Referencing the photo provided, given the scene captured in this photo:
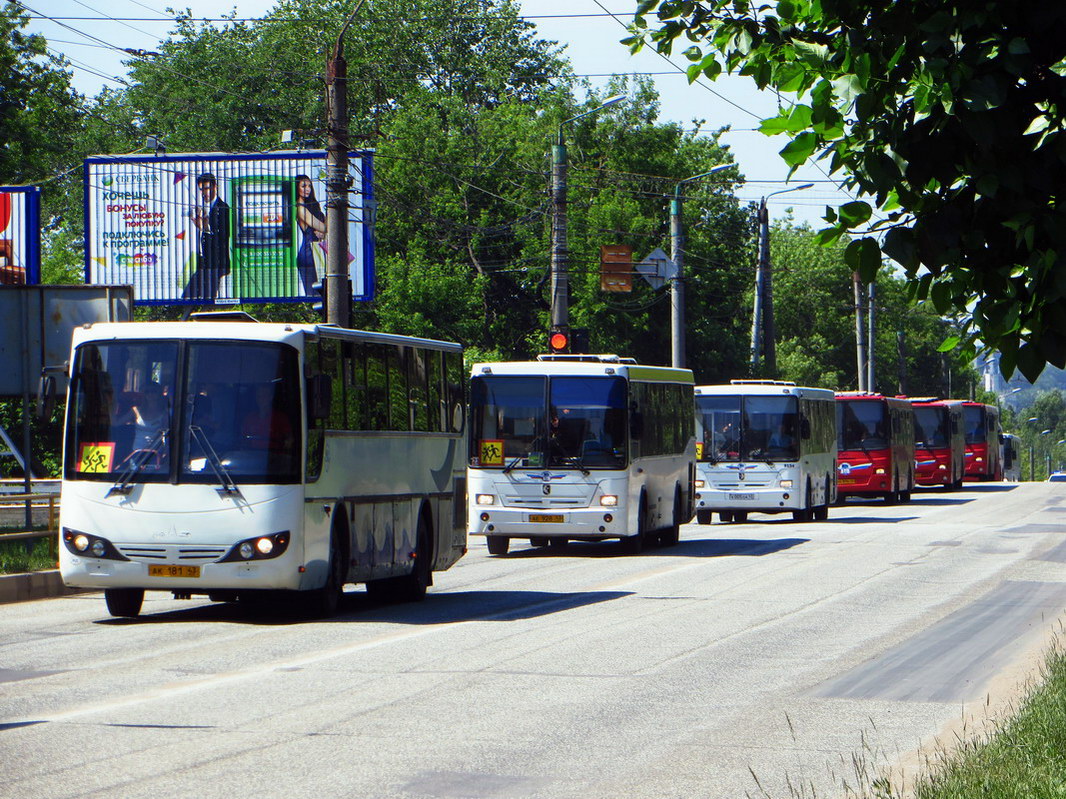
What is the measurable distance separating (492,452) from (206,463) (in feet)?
36.6

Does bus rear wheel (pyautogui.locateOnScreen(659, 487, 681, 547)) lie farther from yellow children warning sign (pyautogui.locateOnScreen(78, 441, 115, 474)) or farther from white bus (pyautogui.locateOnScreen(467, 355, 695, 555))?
yellow children warning sign (pyautogui.locateOnScreen(78, 441, 115, 474))

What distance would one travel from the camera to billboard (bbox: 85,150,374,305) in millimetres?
41344

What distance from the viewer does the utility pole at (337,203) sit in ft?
77.9

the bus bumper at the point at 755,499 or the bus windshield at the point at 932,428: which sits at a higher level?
the bus windshield at the point at 932,428

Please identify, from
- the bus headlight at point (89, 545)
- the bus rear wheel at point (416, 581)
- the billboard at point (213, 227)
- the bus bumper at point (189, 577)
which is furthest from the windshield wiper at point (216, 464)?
the billboard at point (213, 227)

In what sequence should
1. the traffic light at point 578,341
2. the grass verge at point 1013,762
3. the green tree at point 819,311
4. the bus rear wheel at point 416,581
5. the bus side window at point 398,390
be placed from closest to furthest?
the grass verge at point 1013,762 < the bus side window at point 398,390 < the bus rear wheel at point 416,581 < the traffic light at point 578,341 < the green tree at point 819,311

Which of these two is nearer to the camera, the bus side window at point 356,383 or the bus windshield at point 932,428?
the bus side window at point 356,383

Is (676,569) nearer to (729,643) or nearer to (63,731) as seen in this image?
(729,643)

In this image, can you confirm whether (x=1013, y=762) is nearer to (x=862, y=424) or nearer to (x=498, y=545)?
(x=498, y=545)

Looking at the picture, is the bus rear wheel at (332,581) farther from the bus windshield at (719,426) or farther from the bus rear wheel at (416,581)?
the bus windshield at (719,426)

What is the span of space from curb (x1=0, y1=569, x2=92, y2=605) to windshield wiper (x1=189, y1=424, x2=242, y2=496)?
4203mm

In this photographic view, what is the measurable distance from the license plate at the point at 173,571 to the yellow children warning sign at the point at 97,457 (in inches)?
38.8

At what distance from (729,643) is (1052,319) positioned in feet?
28.1

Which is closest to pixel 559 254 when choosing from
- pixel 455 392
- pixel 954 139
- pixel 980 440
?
pixel 455 392
